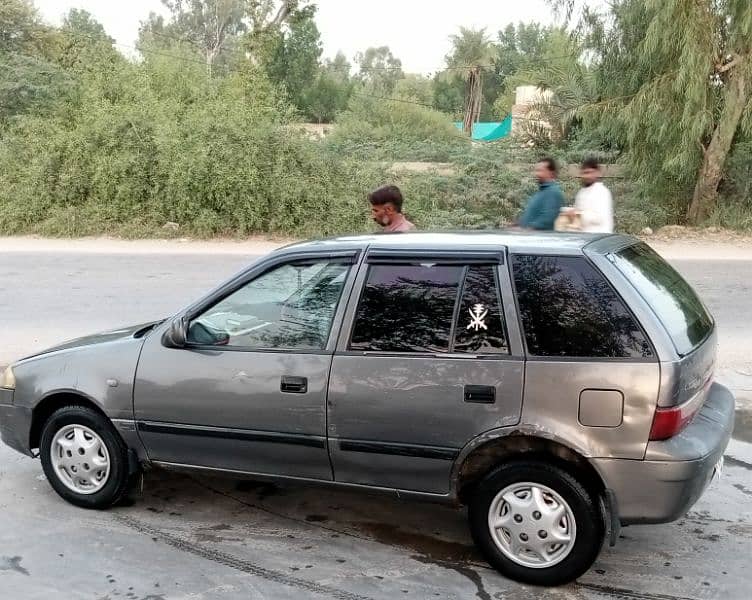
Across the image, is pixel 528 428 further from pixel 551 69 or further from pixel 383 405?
pixel 551 69

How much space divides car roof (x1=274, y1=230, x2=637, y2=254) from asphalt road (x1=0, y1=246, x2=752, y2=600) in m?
1.33

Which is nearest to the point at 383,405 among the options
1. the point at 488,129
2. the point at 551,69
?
the point at 551,69

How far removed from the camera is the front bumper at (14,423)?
15.2 ft

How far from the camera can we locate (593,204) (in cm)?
707

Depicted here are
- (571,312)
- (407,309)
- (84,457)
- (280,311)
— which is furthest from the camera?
(84,457)

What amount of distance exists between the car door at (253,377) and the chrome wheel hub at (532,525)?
880 mm

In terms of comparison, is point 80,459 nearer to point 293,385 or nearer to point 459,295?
point 293,385

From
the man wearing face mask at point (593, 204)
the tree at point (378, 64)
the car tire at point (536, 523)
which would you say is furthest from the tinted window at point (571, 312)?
the tree at point (378, 64)

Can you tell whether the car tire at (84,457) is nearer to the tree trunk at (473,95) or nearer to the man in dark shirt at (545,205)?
the man in dark shirt at (545,205)

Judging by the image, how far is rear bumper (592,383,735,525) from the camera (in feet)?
11.4

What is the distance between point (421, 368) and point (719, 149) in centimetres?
1792

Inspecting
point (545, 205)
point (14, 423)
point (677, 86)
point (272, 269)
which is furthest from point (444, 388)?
point (677, 86)

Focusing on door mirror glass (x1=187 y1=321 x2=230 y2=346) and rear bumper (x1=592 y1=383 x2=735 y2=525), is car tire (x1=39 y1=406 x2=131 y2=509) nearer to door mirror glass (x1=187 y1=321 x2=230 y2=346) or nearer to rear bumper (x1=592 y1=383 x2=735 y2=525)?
door mirror glass (x1=187 y1=321 x2=230 y2=346)

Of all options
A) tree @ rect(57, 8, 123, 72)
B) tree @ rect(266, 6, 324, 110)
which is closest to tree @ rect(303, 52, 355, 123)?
Result: tree @ rect(266, 6, 324, 110)
